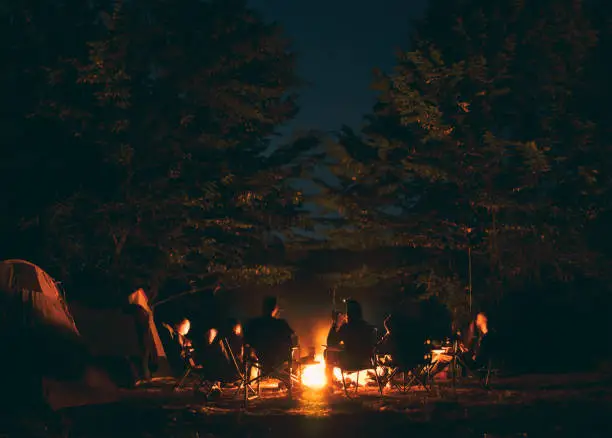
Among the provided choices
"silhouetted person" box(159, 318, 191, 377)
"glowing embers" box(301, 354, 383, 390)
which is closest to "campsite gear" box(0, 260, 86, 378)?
"silhouetted person" box(159, 318, 191, 377)

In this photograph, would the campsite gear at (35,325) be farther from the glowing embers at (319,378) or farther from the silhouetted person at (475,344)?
the silhouetted person at (475,344)

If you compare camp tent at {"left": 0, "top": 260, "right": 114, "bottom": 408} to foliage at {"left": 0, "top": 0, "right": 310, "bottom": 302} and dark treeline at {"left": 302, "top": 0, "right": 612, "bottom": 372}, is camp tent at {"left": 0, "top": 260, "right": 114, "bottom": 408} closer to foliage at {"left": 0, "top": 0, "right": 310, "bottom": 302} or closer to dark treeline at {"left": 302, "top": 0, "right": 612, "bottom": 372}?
foliage at {"left": 0, "top": 0, "right": 310, "bottom": 302}

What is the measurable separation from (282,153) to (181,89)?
3314 millimetres

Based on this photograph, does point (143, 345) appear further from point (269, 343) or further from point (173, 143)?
point (269, 343)

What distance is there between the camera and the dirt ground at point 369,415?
346 inches

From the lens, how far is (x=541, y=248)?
18.8 meters

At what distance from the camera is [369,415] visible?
1007 centimetres

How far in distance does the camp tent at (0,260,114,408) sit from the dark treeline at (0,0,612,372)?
6.08 metres

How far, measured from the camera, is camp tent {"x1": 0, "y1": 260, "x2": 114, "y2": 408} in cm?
1084

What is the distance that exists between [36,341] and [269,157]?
11.2m

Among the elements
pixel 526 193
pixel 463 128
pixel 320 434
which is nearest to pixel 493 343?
pixel 526 193

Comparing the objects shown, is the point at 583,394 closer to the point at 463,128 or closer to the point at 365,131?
the point at 463,128

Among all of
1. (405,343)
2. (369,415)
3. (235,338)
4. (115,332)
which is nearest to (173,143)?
(115,332)

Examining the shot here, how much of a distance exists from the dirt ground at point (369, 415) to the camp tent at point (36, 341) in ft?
1.58
